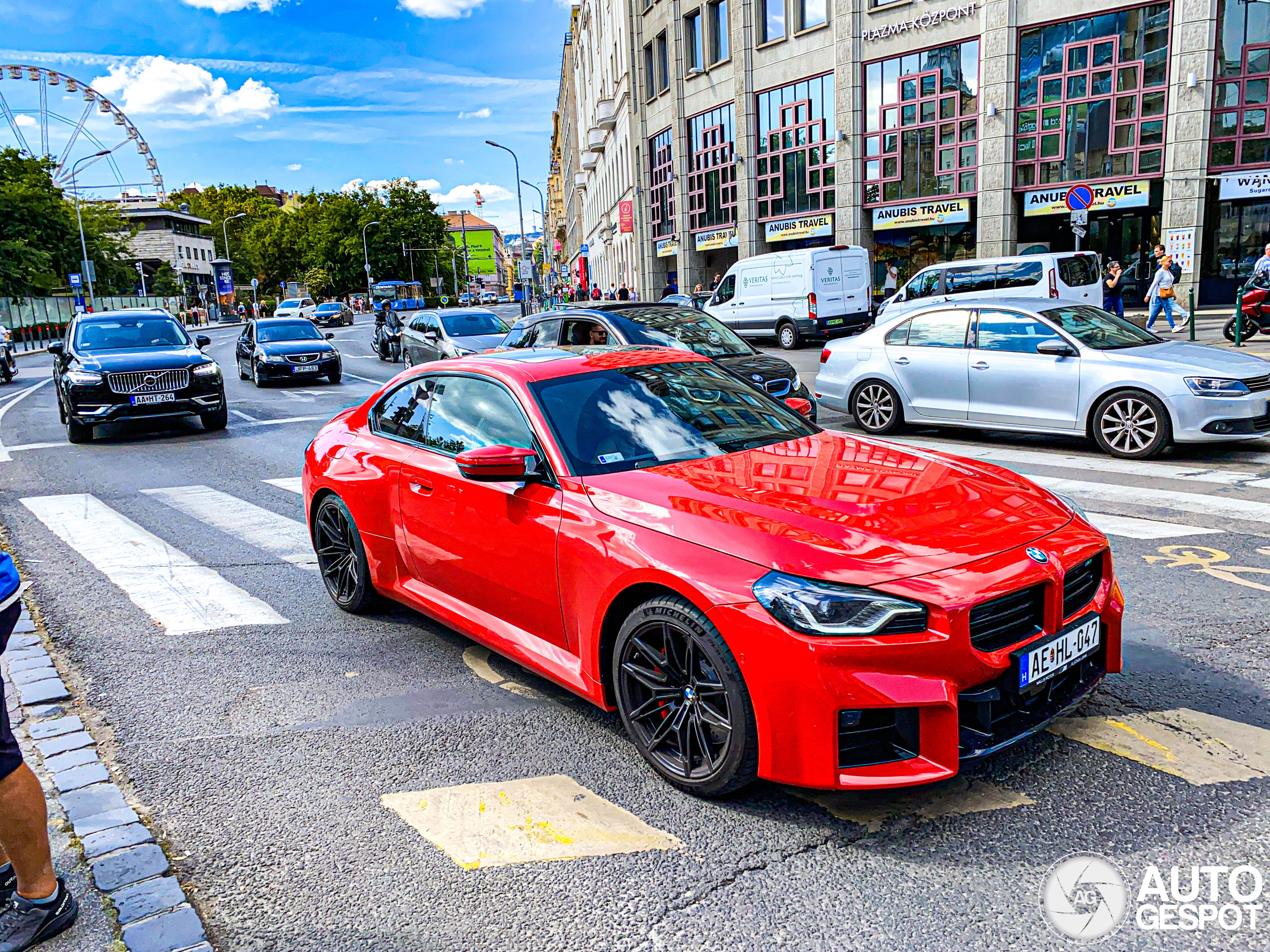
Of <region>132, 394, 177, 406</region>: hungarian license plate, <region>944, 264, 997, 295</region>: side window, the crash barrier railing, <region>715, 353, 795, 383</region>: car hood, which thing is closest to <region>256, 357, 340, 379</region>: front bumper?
<region>132, 394, 177, 406</region>: hungarian license plate

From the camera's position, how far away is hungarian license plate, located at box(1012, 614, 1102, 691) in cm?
313

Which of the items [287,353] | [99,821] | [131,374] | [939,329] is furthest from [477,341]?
[99,821]

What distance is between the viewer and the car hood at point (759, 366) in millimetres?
10852

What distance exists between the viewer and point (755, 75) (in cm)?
3575

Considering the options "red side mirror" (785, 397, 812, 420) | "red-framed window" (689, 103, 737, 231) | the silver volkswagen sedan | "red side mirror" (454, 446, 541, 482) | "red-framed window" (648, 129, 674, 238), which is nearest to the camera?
"red side mirror" (454, 446, 541, 482)

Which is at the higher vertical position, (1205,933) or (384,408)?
(384,408)

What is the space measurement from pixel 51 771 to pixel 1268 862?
14.1 ft

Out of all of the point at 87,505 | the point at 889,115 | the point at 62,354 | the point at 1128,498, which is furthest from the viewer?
the point at 889,115

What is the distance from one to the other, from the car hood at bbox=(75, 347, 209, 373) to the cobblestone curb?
9.43 m

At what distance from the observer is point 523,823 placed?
10.9 ft

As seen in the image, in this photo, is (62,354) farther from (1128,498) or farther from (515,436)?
(1128,498)

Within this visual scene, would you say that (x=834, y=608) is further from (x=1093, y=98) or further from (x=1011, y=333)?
(x=1093, y=98)

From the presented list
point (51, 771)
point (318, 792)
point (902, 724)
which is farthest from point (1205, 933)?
point (51, 771)

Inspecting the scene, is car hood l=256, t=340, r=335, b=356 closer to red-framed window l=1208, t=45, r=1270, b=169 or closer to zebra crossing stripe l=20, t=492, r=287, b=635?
zebra crossing stripe l=20, t=492, r=287, b=635
